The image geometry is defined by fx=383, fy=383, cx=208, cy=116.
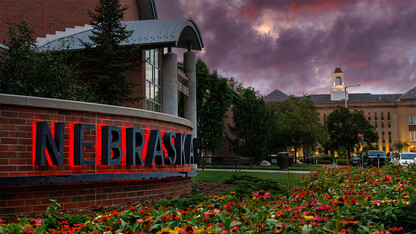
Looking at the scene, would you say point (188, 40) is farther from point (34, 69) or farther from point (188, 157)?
point (188, 157)

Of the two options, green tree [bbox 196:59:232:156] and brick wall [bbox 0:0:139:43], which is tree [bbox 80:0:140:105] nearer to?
brick wall [bbox 0:0:139:43]

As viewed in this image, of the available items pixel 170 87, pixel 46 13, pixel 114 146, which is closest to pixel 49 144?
pixel 114 146

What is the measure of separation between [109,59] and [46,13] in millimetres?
6790

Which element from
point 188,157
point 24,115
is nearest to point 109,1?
point 188,157

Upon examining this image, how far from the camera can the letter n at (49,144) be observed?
23.3ft

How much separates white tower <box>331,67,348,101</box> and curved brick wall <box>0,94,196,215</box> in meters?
125

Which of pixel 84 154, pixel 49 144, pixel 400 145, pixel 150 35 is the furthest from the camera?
pixel 400 145

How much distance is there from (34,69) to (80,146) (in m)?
7.26

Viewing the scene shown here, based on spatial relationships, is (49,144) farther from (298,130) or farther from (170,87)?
(298,130)

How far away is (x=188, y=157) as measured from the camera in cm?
1108

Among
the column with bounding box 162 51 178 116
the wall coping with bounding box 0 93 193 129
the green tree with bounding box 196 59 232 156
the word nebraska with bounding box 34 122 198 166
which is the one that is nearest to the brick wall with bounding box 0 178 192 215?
the word nebraska with bounding box 34 122 198 166

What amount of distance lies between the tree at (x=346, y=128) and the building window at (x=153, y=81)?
2194 inches

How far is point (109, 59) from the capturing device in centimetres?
1730

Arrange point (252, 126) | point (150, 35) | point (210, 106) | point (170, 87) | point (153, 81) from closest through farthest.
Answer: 1. point (150, 35)
2. point (170, 87)
3. point (153, 81)
4. point (210, 106)
5. point (252, 126)
